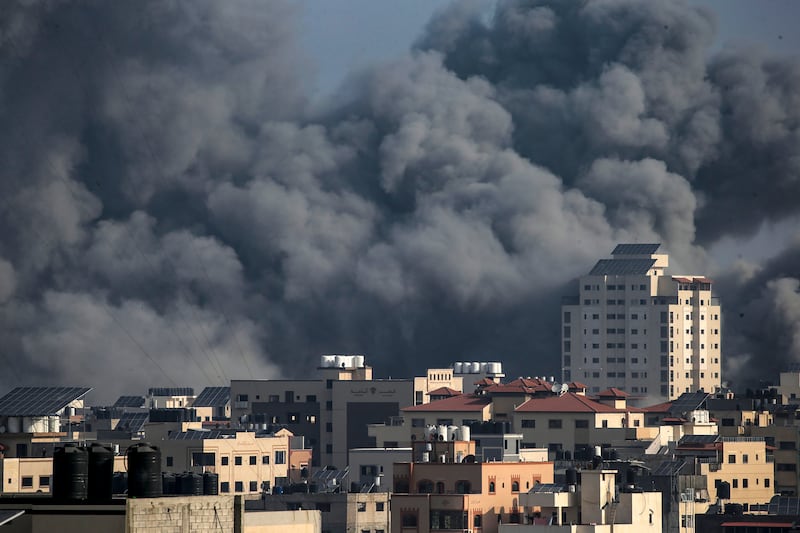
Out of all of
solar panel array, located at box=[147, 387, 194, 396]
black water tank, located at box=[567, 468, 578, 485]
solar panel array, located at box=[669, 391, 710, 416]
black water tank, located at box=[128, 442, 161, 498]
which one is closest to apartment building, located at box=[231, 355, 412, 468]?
solar panel array, located at box=[669, 391, 710, 416]

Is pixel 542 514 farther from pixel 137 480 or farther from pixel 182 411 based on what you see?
pixel 182 411

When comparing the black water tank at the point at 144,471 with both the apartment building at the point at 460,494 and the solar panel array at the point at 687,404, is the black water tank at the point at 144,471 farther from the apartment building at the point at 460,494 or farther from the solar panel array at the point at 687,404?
the solar panel array at the point at 687,404

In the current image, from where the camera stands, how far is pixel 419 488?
44.9 m

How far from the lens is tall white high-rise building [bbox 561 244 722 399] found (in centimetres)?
11569

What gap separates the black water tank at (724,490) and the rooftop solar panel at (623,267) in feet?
187

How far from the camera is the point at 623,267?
393ft

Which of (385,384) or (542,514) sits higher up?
(385,384)

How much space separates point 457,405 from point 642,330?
36.2 meters

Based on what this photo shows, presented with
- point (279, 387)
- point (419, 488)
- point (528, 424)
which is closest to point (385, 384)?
point (279, 387)

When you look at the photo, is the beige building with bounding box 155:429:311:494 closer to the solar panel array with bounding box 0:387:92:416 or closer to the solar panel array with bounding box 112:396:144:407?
the solar panel array with bounding box 0:387:92:416

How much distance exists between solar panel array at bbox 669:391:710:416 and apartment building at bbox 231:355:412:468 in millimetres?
9933

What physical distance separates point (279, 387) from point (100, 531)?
7155cm

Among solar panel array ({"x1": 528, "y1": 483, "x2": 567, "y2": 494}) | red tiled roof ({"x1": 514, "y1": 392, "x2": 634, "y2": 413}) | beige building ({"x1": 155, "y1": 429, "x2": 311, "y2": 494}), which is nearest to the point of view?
solar panel array ({"x1": 528, "y1": 483, "x2": 567, "y2": 494})

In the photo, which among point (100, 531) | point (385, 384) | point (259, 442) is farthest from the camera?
point (385, 384)
